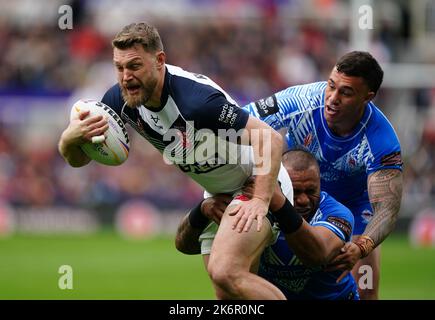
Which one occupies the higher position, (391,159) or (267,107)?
(267,107)

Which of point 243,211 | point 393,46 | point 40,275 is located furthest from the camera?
point 393,46

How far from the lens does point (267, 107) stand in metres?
8.66

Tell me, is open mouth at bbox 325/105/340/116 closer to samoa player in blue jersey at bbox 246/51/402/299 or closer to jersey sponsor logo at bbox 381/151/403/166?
samoa player in blue jersey at bbox 246/51/402/299

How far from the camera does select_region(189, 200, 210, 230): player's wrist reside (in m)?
7.67

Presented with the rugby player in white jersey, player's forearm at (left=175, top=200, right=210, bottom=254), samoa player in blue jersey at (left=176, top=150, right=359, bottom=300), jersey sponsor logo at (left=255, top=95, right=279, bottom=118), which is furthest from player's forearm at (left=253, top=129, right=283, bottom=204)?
jersey sponsor logo at (left=255, top=95, right=279, bottom=118)

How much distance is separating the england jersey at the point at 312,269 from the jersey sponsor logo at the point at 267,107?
1.06 m

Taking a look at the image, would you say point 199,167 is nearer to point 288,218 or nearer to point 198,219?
point 198,219

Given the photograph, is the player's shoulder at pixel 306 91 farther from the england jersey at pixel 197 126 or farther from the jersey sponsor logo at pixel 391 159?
the england jersey at pixel 197 126

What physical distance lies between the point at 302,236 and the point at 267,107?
1.92m

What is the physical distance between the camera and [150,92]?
722 cm

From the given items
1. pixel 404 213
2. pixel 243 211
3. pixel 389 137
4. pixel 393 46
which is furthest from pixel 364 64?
pixel 393 46

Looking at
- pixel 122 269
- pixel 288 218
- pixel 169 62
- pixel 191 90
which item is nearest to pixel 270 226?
pixel 288 218

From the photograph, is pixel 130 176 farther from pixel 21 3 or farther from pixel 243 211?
pixel 243 211
